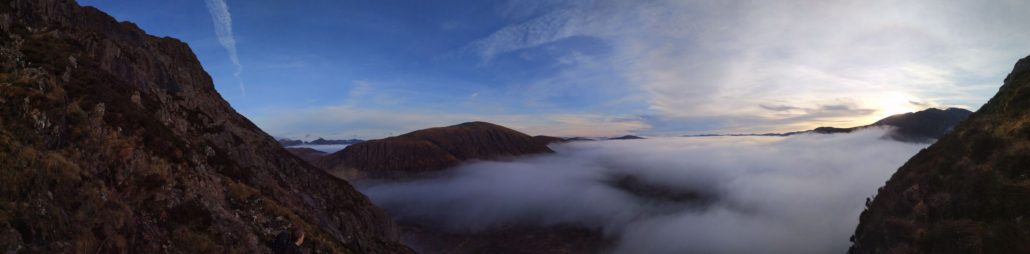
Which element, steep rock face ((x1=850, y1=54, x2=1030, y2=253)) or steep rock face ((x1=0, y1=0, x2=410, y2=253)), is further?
steep rock face ((x1=850, y1=54, x2=1030, y2=253))

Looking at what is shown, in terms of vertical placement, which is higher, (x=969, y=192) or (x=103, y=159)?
(x=103, y=159)

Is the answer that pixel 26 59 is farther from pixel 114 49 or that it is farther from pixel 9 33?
pixel 114 49

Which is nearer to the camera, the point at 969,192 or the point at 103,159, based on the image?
the point at 103,159

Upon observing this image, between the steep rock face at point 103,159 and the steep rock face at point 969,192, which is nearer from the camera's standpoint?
the steep rock face at point 103,159

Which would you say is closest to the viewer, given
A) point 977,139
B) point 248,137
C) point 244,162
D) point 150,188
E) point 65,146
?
point 65,146

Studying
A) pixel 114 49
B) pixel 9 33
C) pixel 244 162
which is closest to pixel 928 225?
pixel 244 162
